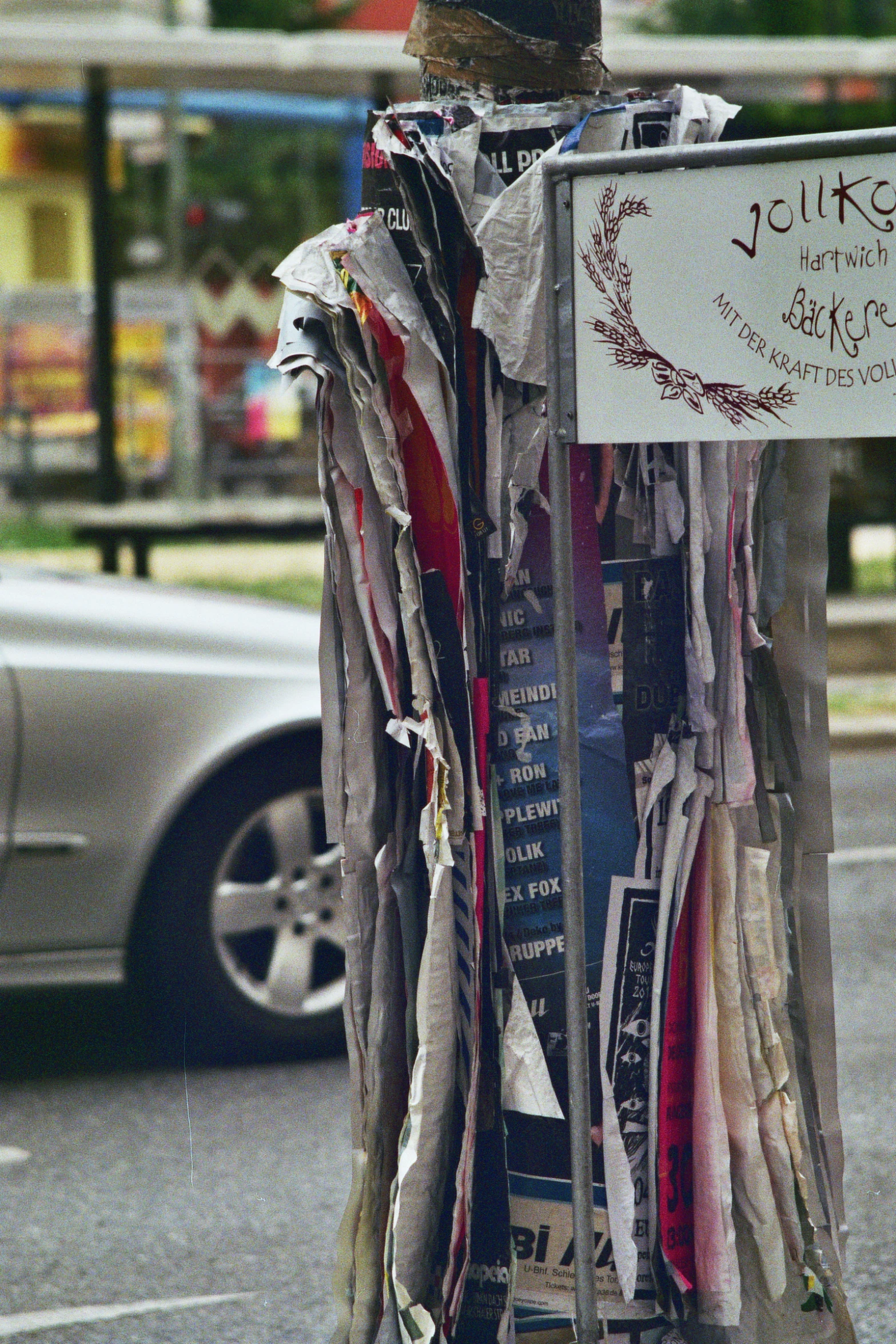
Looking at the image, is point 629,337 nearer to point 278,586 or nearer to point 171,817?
point 171,817

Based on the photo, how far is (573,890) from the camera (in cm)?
221

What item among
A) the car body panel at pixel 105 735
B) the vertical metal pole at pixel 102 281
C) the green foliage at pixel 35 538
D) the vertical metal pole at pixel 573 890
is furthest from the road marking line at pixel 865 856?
the green foliage at pixel 35 538

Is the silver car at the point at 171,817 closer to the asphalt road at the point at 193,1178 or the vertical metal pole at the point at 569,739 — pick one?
the asphalt road at the point at 193,1178

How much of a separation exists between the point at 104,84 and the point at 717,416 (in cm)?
984

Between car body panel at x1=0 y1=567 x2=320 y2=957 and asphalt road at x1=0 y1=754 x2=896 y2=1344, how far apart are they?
38 centimetres

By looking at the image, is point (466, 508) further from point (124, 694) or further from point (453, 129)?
point (124, 694)

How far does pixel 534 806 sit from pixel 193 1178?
5.92ft

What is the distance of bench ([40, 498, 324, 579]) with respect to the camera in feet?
36.5

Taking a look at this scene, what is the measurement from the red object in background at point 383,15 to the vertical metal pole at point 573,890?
22328 mm

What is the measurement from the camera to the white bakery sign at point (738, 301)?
2035mm

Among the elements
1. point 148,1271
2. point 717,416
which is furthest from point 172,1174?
point 717,416

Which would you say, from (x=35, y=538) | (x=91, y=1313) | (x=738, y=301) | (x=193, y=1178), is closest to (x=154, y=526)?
(x=35, y=538)

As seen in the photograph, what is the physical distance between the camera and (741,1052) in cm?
239

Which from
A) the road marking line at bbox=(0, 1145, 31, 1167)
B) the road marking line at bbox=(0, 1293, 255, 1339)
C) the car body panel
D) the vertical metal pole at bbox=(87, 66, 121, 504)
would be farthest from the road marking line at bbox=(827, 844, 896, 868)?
the vertical metal pole at bbox=(87, 66, 121, 504)
